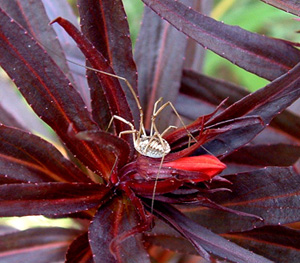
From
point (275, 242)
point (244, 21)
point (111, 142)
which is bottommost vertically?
point (275, 242)

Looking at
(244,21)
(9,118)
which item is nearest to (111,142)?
(9,118)

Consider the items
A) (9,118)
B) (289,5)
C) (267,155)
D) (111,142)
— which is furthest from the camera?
(9,118)

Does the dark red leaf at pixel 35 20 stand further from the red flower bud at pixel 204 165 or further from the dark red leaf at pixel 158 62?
the red flower bud at pixel 204 165

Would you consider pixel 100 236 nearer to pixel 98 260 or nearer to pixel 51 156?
pixel 98 260

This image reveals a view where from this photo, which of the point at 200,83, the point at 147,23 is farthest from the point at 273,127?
the point at 147,23

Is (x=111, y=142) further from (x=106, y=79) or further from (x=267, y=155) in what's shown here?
(x=267, y=155)

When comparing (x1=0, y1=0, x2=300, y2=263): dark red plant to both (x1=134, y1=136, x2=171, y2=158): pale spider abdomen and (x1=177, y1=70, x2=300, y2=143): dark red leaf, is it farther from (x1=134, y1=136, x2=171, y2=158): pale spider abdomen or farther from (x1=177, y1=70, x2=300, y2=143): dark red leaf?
(x1=177, y1=70, x2=300, y2=143): dark red leaf

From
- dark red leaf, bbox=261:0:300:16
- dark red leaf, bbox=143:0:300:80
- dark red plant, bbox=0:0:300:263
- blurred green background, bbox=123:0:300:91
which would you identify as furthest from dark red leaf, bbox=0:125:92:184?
blurred green background, bbox=123:0:300:91
